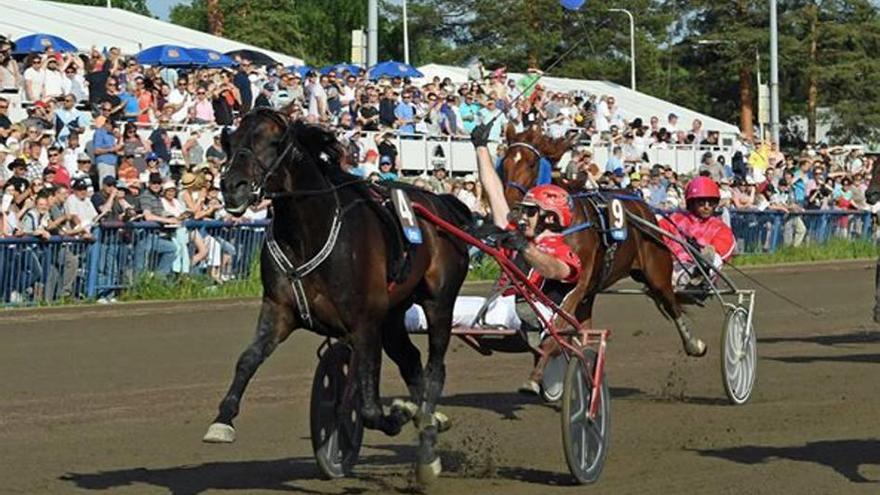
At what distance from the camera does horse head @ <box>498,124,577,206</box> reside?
11.8 meters

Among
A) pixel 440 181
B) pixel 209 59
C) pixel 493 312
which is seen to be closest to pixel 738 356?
pixel 493 312

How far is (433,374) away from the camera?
868 centimetres

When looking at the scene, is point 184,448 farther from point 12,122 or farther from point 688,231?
point 12,122

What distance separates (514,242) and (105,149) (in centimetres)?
1092

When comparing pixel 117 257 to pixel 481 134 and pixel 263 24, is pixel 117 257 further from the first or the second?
pixel 263 24

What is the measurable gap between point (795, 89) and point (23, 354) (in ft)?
166

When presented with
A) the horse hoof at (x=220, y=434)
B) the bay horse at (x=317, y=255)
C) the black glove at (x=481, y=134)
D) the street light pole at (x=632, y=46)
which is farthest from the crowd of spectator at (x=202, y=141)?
the street light pole at (x=632, y=46)

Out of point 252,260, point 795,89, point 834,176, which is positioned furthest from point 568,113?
point 795,89

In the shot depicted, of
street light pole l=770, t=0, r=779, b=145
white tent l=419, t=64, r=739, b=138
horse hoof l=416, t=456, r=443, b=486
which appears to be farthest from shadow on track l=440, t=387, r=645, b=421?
white tent l=419, t=64, r=739, b=138

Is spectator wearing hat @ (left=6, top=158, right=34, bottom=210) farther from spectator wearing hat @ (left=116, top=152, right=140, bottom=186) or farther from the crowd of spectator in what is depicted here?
spectator wearing hat @ (left=116, top=152, right=140, bottom=186)

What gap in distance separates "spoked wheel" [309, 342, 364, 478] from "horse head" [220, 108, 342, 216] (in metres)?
0.92

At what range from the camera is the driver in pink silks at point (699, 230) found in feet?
40.4

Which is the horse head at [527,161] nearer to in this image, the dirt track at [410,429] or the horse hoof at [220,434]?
the dirt track at [410,429]

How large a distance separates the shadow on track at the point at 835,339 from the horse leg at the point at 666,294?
361 cm
